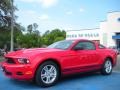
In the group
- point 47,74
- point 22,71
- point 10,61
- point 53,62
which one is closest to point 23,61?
point 22,71

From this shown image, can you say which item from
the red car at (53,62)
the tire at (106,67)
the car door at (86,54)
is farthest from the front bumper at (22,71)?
the tire at (106,67)

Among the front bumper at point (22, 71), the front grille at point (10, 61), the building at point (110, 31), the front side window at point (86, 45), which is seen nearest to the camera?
the front bumper at point (22, 71)

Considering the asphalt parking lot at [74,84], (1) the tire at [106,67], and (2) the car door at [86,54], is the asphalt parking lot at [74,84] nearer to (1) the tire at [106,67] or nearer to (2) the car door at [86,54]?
(2) the car door at [86,54]

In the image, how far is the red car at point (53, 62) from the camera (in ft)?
22.1

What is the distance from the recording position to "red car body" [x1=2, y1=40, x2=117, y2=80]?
6.70 metres

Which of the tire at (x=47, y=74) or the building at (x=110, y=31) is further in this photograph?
the building at (x=110, y=31)

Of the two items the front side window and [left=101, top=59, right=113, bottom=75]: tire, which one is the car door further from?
[left=101, top=59, right=113, bottom=75]: tire

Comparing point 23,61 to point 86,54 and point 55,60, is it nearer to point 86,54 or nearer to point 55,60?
point 55,60

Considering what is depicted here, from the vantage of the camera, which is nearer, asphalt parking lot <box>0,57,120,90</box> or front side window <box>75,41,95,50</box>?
asphalt parking lot <box>0,57,120,90</box>

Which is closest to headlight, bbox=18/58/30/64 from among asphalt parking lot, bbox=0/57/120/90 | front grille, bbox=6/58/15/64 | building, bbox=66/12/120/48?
front grille, bbox=6/58/15/64

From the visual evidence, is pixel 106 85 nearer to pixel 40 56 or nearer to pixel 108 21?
pixel 40 56

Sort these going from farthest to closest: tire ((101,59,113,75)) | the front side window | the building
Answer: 1. the building
2. tire ((101,59,113,75))
3. the front side window

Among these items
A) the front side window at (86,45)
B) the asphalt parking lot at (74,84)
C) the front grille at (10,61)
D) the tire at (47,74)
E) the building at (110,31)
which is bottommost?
the asphalt parking lot at (74,84)

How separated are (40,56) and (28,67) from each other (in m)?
0.48
